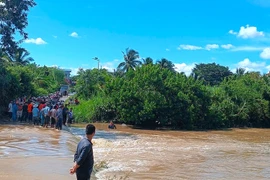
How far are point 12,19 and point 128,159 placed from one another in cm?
1527

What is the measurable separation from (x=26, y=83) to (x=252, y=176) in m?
19.1

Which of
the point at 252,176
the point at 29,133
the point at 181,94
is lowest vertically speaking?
the point at 252,176

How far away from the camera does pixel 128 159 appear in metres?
14.8

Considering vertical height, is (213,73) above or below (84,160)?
above

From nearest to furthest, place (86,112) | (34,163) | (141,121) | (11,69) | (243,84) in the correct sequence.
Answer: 1. (34,163)
2. (11,69)
3. (141,121)
4. (86,112)
5. (243,84)

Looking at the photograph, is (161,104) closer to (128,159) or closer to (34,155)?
(128,159)

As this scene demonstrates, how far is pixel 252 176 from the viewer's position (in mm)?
12781

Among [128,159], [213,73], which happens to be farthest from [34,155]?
[213,73]

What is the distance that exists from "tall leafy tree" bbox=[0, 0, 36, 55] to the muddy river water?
30.2ft

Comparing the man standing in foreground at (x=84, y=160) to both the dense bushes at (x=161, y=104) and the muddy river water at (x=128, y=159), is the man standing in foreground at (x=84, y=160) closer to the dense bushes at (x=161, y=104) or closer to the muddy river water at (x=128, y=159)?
the muddy river water at (x=128, y=159)

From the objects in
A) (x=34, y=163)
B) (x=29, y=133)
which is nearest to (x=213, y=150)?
(x=29, y=133)

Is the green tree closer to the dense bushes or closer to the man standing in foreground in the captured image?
the dense bushes

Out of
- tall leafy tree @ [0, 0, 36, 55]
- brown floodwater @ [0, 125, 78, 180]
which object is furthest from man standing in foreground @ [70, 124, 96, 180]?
tall leafy tree @ [0, 0, 36, 55]

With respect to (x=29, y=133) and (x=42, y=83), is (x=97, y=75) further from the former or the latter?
(x=29, y=133)
